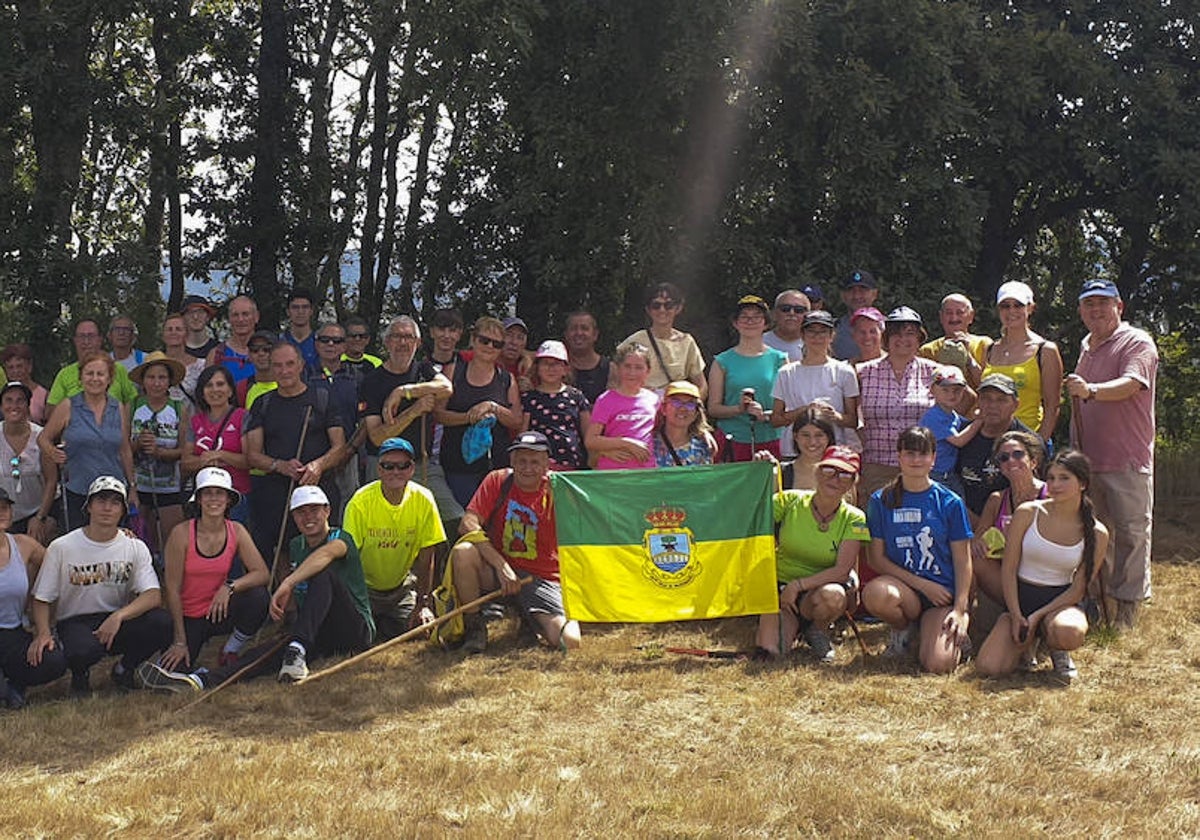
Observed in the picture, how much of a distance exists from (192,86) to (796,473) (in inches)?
498

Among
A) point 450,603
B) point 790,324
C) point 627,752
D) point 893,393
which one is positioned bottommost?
point 627,752

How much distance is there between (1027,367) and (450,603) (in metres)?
4.02

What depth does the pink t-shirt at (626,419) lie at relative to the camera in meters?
8.24

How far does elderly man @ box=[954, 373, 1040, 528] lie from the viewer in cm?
773

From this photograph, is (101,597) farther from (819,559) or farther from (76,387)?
(819,559)

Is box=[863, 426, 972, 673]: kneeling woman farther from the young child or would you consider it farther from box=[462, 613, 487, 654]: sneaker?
box=[462, 613, 487, 654]: sneaker

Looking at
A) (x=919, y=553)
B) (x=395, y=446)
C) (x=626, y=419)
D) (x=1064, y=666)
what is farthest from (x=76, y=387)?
(x=1064, y=666)

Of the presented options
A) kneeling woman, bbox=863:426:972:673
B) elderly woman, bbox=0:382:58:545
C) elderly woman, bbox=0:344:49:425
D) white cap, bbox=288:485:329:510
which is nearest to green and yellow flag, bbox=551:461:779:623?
kneeling woman, bbox=863:426:972:673

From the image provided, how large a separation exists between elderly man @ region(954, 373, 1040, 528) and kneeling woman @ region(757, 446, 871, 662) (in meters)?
0.74

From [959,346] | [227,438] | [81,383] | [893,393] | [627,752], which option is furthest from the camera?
[81,383]

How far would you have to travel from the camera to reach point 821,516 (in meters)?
7.70

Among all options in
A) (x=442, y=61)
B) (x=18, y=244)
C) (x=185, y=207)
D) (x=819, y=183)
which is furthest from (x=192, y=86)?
(x=819, y=183)

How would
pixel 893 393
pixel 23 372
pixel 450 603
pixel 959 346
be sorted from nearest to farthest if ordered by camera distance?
pixel 450 603 → pixel 893 393 → pixel 959 346 → pixel 23 372

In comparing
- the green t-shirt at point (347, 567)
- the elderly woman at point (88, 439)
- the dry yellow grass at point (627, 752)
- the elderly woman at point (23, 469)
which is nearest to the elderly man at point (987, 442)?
the dry yellow grass at point (627, 752)
